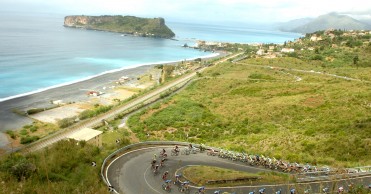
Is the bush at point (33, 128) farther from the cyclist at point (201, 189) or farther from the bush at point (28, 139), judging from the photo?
the cyclist at point (201, 189)

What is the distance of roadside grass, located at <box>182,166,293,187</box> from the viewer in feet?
61.0

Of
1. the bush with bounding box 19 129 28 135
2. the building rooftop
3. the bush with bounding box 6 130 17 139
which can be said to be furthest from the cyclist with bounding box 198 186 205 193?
the bush with bounding box 19 129 28 135

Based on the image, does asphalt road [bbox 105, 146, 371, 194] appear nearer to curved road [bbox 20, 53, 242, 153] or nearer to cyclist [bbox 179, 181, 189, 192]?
cyclist [bbox 179, 181, 189, 192]

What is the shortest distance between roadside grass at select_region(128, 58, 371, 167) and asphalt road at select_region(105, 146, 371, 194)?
4231 mm

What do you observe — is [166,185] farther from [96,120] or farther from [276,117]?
[96,120]

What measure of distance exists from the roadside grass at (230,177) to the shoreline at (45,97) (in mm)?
27923

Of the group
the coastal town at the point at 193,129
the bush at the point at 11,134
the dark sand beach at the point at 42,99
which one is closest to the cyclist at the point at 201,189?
the coastal town at the point at 193,129

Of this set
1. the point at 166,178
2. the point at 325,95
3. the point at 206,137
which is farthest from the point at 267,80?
the point at 166,178

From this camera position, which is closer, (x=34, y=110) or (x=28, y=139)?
(x=28, y=139)

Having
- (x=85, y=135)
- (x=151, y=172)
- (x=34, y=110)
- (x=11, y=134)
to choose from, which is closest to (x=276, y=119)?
(x=151, y=172)

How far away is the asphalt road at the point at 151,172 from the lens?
1772cm

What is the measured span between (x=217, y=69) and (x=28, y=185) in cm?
7015

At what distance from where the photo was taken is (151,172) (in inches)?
803

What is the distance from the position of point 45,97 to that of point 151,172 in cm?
4688
